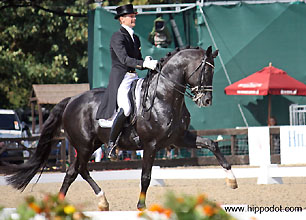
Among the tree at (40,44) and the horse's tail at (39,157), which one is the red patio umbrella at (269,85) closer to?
the tree at (40,44)

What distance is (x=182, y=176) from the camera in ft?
41.7

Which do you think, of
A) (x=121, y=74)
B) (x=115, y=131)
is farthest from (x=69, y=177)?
(x=121, y=74)

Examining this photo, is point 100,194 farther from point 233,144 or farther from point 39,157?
point 233,144

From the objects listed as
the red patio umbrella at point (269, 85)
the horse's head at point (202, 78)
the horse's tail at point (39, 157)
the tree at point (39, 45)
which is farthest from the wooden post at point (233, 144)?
the tree at point (39, 45)

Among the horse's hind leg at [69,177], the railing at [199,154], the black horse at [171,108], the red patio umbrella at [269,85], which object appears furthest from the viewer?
the red patio umbrella at [269,85]

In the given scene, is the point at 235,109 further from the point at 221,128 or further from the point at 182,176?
the point at 182,176

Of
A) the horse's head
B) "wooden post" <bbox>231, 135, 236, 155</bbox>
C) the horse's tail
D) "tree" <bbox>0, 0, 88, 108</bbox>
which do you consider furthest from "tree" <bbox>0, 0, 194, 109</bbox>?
the horse's head

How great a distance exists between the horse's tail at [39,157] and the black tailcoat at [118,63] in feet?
3.68

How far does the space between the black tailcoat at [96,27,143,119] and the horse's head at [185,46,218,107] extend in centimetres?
64

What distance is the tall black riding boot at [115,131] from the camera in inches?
320

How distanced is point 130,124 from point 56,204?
474cm

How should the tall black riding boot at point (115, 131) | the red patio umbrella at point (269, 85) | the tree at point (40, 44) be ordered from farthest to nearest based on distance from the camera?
1. the tree at point (40, 44)
2. the red patio umbrella at point (269, 85)
3. the tall black riding boot at point (115, 131)

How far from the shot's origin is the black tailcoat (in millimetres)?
8148

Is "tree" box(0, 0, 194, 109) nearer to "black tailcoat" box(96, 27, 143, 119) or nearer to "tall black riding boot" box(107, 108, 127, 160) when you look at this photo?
"black tailcoat" box(96, 27, 143, 119)
